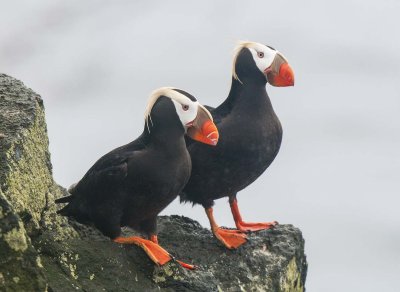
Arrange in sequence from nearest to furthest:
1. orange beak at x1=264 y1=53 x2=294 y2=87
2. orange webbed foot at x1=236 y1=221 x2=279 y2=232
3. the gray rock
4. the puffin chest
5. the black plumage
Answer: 1. the gray rock
2. the black plumage
3. the puffin chest
4. orange beak at x1=264 y1=53 x2=294 y2=87
5. orange webbed foot at x1=236 y1=221 x2=279 y2=232

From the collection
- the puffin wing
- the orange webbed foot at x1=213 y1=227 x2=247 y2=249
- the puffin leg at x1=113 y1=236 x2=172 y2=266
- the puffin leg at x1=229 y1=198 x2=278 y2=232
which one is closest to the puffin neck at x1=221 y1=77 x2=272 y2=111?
the puffin leg at x1=229 y1=198 x2=278 y2=232

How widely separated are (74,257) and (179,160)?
3.07ft

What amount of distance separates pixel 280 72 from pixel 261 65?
6.9 inches

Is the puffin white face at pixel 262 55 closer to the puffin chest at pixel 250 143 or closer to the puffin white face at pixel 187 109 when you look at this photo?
the puffin chest at pixel 250 143

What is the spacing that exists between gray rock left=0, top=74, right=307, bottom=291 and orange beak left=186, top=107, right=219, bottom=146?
868 millimetres

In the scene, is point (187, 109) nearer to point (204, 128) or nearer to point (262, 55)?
point (204, 128)

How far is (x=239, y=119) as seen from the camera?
23.5ft

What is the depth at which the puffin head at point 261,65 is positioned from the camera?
284 inches

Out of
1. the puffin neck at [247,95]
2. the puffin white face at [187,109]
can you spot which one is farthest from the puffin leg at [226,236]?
the puffin white face at [187,109]

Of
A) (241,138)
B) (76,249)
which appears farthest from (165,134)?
(241,138)

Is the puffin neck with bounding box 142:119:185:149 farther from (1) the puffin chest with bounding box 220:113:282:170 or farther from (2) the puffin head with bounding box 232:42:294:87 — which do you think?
(2) the puffin head with bounding box 232:42:294:87

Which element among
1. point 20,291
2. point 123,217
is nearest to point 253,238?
point 123,217

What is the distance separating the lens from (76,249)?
5.94 metres

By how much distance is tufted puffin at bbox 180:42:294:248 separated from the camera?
7086 millimetres
